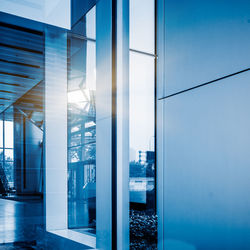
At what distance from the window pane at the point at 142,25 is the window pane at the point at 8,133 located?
12.7 ft

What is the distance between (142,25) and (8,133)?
4.44 m

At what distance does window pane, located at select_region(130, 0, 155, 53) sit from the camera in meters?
6.15

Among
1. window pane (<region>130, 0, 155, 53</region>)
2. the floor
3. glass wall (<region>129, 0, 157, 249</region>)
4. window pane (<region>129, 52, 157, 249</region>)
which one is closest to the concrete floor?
the floor

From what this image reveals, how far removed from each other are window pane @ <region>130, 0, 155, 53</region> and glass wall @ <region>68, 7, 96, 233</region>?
2283 mm

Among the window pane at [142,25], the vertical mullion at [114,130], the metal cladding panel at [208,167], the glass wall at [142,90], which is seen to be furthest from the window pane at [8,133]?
the window pane at [142,25]

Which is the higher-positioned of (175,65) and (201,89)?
(175,65)

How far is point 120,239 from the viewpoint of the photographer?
317cm

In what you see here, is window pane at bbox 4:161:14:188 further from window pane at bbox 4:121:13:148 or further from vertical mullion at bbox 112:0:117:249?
vertical mullion at bbox 112:0:117:249

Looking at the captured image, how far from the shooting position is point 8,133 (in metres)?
3.29

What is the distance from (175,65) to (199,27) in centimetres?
38

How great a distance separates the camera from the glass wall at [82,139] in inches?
144

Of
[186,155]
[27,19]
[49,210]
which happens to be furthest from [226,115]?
[27,19]

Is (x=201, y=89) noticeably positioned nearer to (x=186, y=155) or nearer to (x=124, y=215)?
(x=186, y=155)

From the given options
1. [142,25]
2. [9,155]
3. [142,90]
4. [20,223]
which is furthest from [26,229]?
[142,25]
